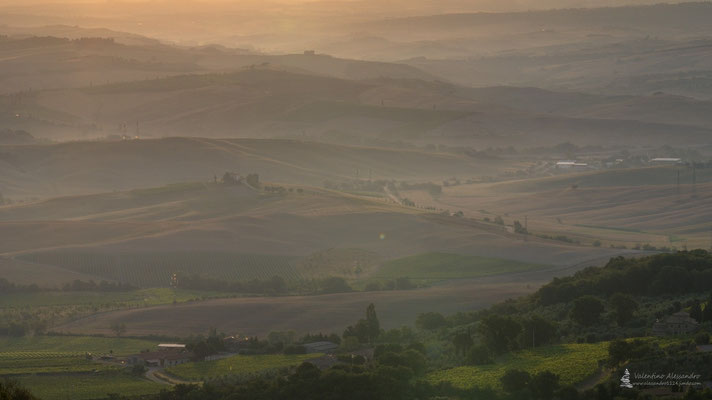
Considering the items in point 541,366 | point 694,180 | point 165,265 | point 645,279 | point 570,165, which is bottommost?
point 541,366

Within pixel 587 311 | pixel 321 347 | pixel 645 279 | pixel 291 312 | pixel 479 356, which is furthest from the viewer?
pixel 291 312

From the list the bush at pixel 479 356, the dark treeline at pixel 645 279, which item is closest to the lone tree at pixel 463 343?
the bush at pixel 479 356

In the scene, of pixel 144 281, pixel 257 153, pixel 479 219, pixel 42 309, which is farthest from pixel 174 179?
pixel 42 309

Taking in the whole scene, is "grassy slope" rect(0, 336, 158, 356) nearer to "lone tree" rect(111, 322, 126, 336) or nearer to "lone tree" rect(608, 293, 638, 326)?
"lone tree" rect(111, 322, 126, 336)

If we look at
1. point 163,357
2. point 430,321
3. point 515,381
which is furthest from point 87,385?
point 430,321

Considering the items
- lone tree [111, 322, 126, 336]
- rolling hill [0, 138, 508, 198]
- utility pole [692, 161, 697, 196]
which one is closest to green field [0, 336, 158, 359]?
lone tree [111, 322, 126, 336]

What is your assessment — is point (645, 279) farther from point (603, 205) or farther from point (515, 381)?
point (603, 205)
